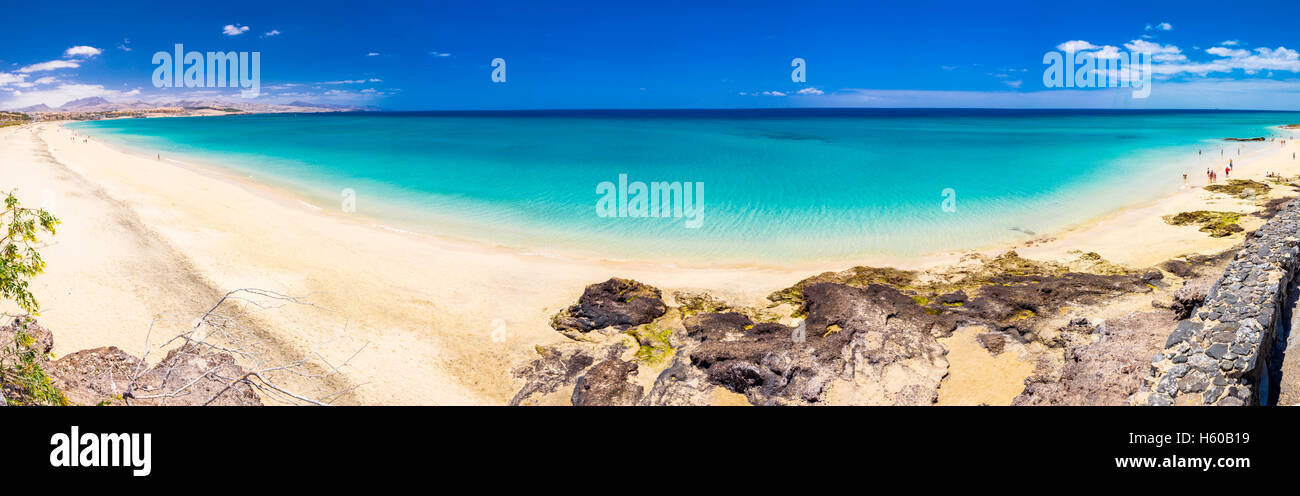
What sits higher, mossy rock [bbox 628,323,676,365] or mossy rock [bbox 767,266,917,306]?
mossy rock [bbox 767,266,917,306]

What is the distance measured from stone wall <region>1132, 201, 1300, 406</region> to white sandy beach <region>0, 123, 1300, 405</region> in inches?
327

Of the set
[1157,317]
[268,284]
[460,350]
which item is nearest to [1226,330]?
[1157,317]

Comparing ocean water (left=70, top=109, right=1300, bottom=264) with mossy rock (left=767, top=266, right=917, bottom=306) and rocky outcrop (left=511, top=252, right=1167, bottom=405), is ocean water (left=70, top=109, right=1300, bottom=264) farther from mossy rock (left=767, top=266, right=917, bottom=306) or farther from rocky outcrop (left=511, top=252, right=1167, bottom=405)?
rocky outcrop (left=511, top=252, right=1167, bottom=405)

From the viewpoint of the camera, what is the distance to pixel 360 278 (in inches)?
700

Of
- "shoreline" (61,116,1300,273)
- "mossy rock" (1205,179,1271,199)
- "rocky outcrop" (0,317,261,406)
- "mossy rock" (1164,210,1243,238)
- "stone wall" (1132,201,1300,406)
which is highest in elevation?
"mossy rock" (1205,179,1271,199)

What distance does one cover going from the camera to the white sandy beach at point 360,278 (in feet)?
42.5

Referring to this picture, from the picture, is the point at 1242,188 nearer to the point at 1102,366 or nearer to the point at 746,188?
the point at 746,188

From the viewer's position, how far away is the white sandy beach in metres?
13.0

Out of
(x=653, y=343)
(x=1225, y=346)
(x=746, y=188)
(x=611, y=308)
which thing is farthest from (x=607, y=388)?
(x=746, y=188)

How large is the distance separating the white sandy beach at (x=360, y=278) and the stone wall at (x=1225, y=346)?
8.30 metres

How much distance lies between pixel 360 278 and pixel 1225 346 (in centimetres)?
1943

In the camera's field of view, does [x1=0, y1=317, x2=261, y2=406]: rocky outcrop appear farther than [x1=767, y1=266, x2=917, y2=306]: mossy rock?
No

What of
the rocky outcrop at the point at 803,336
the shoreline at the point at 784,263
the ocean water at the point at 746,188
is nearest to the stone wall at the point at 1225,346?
the rocky outcrop at the point at 803,336

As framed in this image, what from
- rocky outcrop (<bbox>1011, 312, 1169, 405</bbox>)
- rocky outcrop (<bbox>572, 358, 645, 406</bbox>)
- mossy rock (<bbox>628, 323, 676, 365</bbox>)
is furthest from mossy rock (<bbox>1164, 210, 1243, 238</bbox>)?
rocky outcrop (<bbox>572, 358, 645, 406</bbox>)
